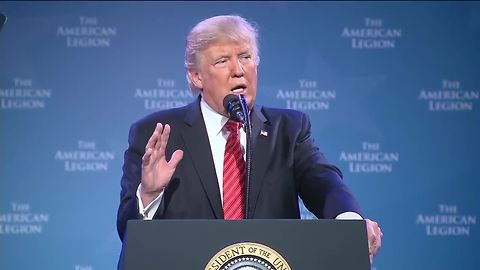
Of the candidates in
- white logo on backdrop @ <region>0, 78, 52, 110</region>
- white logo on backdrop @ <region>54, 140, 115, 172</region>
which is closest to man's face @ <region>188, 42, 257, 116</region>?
white logo on backdrop @ <region>54, 140, 115, 172</region>

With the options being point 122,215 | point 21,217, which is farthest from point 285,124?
point 21,217

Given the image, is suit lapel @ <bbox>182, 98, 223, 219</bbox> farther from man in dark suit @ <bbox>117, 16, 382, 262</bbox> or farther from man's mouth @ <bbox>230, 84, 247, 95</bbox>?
man's mouth @ <bbox>230, 84, 247, 95</bbox>

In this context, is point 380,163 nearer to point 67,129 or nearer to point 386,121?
point 386,121

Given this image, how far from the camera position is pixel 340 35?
388 centimetres

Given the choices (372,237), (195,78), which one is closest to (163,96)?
(195,78)

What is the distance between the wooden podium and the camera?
1642 millimetres

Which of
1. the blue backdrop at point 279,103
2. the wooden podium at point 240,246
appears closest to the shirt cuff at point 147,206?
the wooden podium at point 240,246

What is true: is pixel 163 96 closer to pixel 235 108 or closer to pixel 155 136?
pixel 235 108

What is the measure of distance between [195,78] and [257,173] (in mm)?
439

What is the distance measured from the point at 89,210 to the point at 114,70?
0.71 m

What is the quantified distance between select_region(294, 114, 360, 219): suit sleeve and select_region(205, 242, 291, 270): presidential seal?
58cm

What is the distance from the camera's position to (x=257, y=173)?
2.40 metres

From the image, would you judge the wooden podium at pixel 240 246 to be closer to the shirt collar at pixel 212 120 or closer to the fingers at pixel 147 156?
the fingers at pixel 147 156

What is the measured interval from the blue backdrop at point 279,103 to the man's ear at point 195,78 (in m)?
1.15
